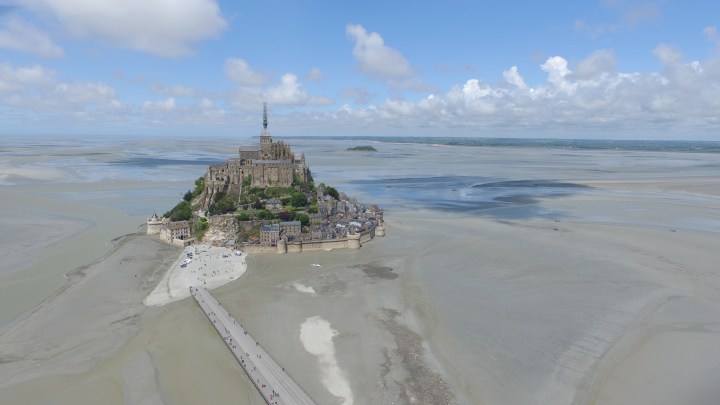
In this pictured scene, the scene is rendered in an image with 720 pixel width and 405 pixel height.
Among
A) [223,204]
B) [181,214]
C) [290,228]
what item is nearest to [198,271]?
[290,228]

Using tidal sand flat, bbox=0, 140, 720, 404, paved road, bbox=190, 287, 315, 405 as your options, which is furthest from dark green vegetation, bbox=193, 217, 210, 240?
paved road, bbox=190, 287, 315, 405

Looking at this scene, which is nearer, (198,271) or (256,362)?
(256,362)

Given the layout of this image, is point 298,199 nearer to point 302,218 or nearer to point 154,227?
point 302,218

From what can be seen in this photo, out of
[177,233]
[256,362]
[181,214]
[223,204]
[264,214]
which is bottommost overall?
[256,362]

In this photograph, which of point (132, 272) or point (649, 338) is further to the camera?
point (132, 272)

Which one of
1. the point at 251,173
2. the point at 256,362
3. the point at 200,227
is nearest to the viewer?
the point at 256,362

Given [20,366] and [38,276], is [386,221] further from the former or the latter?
[20,366]

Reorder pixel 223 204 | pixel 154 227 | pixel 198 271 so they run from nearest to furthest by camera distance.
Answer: pixel 198 271, pixel 154 227, pixel 223 204

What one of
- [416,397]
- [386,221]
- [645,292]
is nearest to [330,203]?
[386,221]
